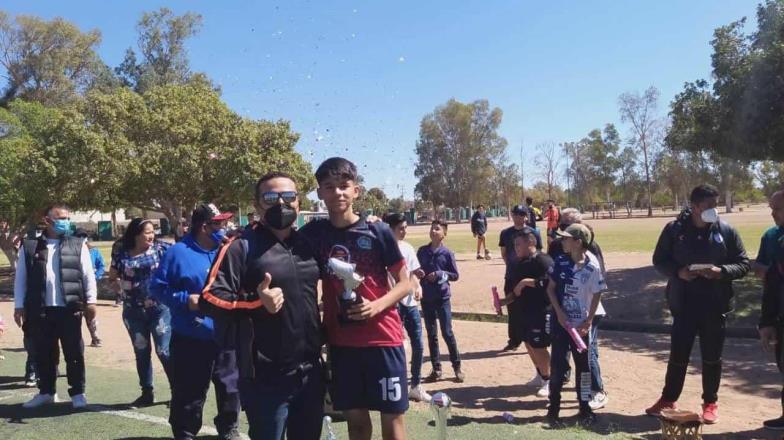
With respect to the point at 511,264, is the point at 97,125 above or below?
above

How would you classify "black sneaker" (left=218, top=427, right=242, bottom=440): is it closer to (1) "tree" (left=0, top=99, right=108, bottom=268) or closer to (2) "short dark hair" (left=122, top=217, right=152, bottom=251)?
(2) "short dark hair" (left=122, top=217, right=152, bottom=251)

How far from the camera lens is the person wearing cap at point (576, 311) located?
5.48 meters

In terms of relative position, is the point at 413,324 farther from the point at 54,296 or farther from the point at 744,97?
the point at 744,97

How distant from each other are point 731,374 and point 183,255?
6.39 meters

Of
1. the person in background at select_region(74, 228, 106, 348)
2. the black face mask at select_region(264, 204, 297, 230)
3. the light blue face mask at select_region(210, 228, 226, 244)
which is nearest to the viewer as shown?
the black face mask at select_region(264, 204, 297, 230)

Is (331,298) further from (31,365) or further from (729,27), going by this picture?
(729,27)

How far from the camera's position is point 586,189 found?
100875 mm

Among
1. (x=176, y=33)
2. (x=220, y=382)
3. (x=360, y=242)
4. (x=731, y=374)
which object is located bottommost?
(x=731, y=374)

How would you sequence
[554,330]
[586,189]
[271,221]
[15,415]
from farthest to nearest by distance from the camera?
[586,189] < [15,415] < [554,330] < [271,221]

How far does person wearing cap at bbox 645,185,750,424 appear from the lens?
533 cm

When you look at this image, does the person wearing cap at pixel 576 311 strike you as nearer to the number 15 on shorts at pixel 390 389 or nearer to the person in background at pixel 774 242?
the person in background at pixel 774 242

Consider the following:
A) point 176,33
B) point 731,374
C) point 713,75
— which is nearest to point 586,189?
point 176,33

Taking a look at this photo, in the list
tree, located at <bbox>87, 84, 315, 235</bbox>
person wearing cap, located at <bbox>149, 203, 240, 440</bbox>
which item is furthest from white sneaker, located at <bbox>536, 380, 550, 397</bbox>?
tree, located at <bbox>87, 84, 315, 235</bbox>

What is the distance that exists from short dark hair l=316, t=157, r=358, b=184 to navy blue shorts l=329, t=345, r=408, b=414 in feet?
2.92
